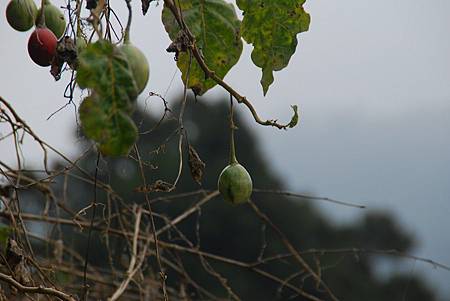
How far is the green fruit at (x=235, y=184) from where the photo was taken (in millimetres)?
966

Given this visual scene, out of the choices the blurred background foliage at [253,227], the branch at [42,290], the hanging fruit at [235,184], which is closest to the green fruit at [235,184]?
the hanging fruit at [235,184]

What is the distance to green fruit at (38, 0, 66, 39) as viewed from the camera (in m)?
0.95

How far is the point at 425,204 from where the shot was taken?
19.5m

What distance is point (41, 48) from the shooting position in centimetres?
84

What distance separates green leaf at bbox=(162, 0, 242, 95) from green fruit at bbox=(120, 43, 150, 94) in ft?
0.82

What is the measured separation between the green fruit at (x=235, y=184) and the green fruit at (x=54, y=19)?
247 millimetres

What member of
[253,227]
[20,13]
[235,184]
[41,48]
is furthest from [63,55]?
[253,227]

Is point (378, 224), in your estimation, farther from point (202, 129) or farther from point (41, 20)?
point (41, 20)

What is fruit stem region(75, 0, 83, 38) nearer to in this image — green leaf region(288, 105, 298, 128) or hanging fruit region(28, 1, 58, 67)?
hanging fruit region(28, 1, 58, 67)

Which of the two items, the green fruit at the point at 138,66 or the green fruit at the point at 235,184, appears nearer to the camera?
the green fruit at the point at 138,66

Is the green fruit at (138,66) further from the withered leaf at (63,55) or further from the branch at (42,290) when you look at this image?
the branch at (42,290)

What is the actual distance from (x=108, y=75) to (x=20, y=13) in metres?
0.36

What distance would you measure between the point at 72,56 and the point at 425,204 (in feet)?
63.4

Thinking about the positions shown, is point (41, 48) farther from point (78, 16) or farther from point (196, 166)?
point (196, 166)
